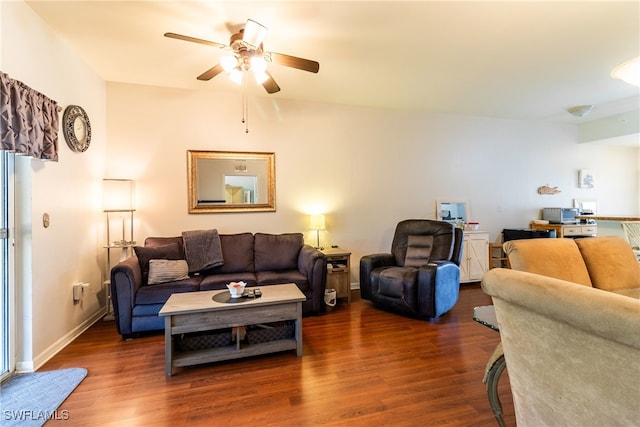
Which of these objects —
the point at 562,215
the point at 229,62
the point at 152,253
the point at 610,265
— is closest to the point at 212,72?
the point at 229,62

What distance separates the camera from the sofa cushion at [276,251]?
3575 millimetres

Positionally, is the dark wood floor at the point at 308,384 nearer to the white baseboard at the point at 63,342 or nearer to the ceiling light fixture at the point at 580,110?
the white baseboard at the point at 63,342

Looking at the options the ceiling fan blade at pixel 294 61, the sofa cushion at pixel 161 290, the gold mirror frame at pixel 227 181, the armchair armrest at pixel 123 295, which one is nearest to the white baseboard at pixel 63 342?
the armchair armrest at pixel 123 295

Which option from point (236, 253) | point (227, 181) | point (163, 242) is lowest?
point (236, 253)

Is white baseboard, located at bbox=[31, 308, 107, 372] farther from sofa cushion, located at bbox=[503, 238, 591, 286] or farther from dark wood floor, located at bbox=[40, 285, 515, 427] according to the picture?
sofa cushion, located at bbox=[503, 238, 591, 286]

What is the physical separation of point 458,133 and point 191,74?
402 centimetres

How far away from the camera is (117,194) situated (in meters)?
3.26

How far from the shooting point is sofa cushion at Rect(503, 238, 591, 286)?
6.14 ft

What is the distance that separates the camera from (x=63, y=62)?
265 cm

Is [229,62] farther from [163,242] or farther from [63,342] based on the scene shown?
[63,342]

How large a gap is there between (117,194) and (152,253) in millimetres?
805

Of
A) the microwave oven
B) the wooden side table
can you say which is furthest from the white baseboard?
the microwave oven

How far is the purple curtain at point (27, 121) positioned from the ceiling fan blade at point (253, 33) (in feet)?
5.15

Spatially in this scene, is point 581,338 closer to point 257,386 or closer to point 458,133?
point 257,386
